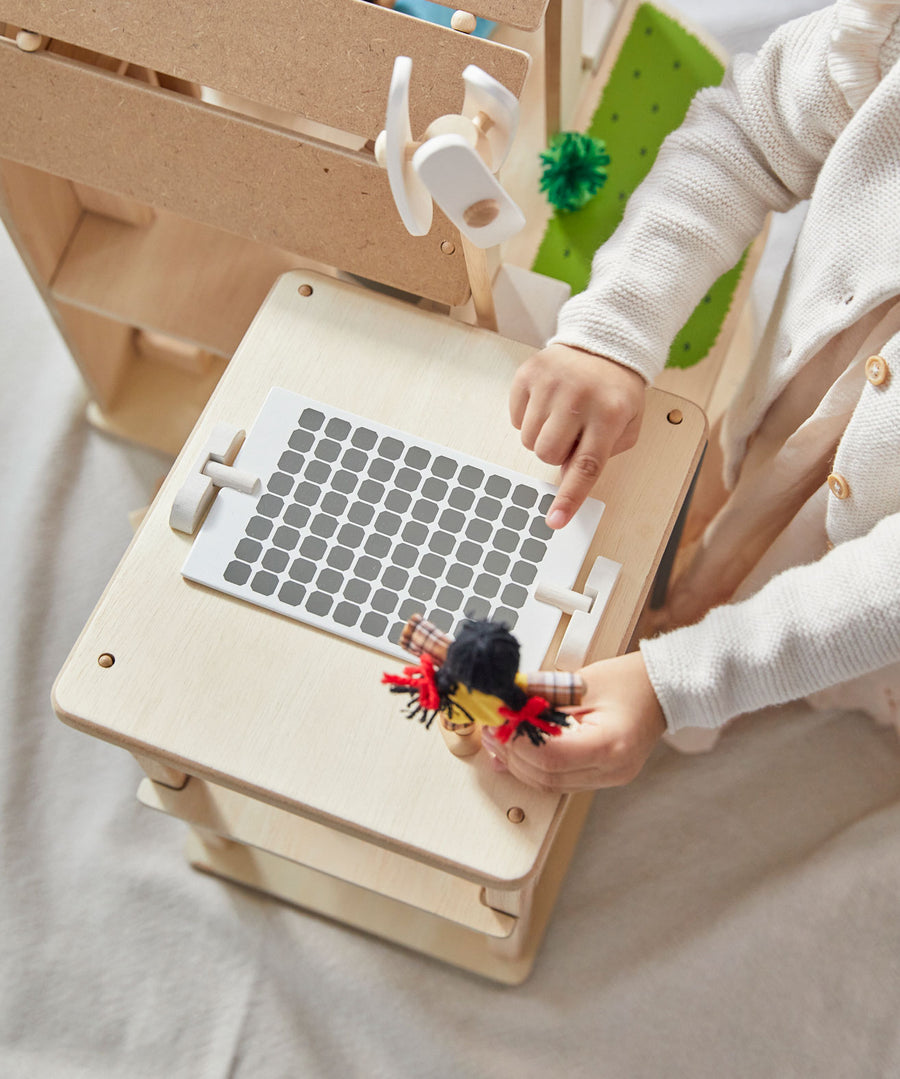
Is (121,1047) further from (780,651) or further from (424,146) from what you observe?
(424,146)

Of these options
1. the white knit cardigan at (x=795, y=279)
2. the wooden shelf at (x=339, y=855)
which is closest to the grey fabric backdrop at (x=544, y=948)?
the wooden shelf at (x=339, y=855)

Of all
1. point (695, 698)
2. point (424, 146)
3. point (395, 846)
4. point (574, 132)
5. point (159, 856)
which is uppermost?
point (574, 132)

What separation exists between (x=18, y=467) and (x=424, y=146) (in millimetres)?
795

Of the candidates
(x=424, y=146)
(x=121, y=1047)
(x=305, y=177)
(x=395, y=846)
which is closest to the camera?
(x=424, y=146)

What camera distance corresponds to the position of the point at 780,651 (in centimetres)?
60

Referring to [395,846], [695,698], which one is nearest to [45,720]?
[395,846]

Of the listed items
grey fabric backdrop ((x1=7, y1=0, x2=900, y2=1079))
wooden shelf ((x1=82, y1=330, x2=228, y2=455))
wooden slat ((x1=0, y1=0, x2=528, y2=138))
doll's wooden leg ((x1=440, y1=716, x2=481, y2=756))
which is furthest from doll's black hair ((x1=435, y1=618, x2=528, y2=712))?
wooden shelf ((x1=82, y1=330, x2=228, y2=455))

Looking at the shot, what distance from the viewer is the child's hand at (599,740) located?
1.89 ft

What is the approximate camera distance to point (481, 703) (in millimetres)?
483

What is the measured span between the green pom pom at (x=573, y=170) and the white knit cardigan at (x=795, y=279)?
192mm

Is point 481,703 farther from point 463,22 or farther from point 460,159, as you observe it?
point 463,22

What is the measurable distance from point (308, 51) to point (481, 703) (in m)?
0.43

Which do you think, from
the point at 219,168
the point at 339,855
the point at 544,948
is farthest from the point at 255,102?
the point at 544,948

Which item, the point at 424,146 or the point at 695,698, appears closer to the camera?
the point at 424,146
